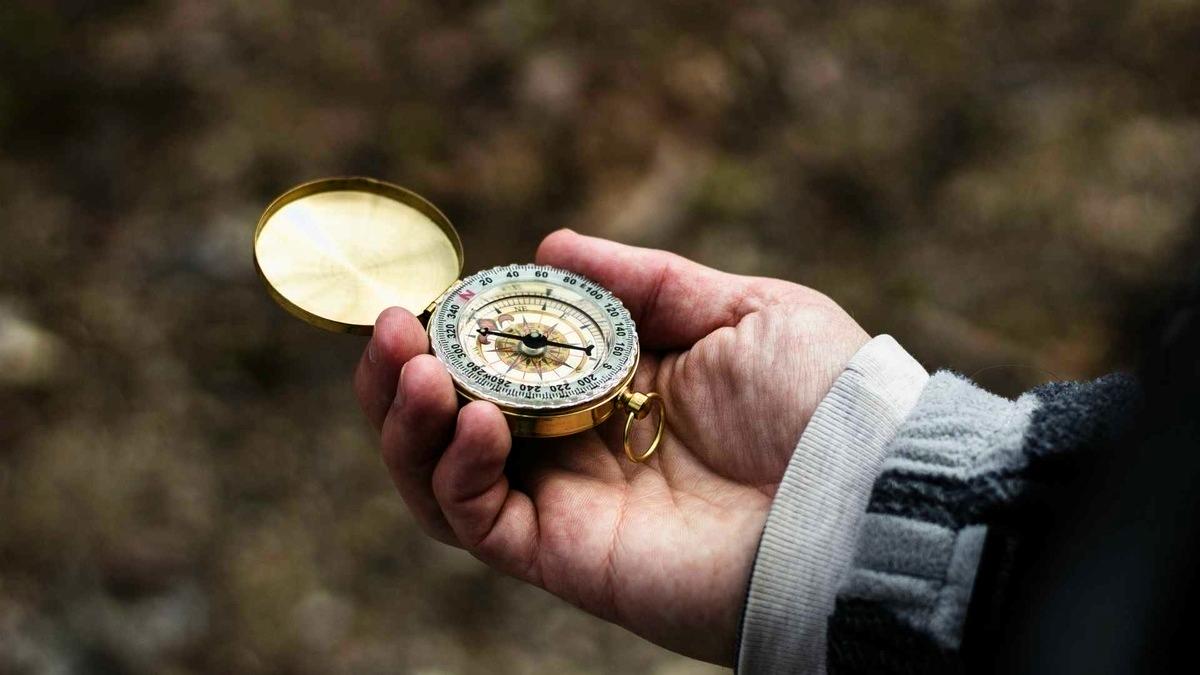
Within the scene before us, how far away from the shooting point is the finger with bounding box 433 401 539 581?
198cm

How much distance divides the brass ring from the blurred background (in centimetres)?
94

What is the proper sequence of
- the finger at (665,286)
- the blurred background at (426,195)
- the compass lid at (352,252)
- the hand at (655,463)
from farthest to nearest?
the blurred background at (426,195) < the finger at (665,286) < the compass lid at (352,252) < the hand at (655,463)

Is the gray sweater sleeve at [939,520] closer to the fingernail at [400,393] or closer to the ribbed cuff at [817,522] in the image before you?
the ribbed cuff at [817,522]

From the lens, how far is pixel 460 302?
2350 mm

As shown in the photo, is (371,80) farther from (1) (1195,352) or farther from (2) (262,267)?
(1) (1195,352)

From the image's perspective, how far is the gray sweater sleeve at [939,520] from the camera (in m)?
1.70

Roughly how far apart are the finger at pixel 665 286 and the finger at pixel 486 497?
521 millimetres

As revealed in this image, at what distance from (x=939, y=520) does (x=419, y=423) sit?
35.4 inches

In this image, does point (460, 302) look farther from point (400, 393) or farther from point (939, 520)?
point (939, 520)

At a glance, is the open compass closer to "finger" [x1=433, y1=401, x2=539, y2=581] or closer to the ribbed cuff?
"finger" [x1=433, y1=401, x2=539, y2=581]

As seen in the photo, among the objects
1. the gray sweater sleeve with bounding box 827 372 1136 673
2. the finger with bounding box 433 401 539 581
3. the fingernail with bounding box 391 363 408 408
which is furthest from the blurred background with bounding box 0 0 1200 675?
the gray sweater sleeve with bounding box 827 372 1136 673

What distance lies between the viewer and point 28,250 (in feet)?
11.2

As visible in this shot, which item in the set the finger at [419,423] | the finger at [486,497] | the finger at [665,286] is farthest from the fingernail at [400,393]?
the finger at [665,286]

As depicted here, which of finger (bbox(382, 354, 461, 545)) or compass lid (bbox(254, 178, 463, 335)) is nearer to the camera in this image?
finger (bbox(382, 354, 461, 545))
